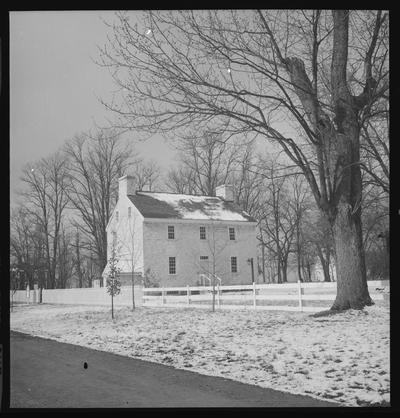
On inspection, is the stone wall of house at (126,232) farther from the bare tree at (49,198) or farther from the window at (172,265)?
the bare tree at (49,198)

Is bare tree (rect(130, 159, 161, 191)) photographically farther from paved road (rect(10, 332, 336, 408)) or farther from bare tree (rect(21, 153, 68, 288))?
paved road (rect(10, 332, 336, 408))

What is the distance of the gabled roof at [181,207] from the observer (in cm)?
501

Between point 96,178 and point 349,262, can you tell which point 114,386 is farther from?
point 349,262

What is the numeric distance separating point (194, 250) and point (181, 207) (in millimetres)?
485

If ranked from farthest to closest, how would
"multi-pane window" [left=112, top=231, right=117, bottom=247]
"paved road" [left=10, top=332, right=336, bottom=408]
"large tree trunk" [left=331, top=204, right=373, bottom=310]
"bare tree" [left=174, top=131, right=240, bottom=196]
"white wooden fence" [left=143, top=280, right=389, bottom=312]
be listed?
"bare tree" [left=174, top=131, right=240, bottom=196] → "multi-pane window" [left=112, top=231, right=117, bottom=247] → "white wooden fence" [left=143, top=280, right=389, bottom=312] → "large tree trunk" [left=331, top=204, right=373, bottom=310] → "paved road" [left=10, top=332, right=336, bottom=408]

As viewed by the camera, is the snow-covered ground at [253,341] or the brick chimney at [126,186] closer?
the snow-covered ground at [253,341]

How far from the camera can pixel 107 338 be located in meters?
5.06

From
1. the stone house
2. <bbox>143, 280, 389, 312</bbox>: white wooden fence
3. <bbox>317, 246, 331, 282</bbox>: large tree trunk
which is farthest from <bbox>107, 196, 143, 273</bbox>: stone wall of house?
<bbox>317, 246, 331, 282</bbox>: large tree trunk

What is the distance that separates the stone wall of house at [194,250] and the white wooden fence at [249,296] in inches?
4.2

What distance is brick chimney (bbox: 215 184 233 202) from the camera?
16.5 feet

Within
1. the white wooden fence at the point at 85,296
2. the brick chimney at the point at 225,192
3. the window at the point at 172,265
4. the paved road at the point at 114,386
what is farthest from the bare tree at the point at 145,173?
the paved road at the point at 114,386

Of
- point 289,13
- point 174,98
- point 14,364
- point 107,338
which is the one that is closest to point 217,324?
point 107,338

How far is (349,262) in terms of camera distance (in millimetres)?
4871

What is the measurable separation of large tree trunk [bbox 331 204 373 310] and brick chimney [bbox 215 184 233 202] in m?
1.07
